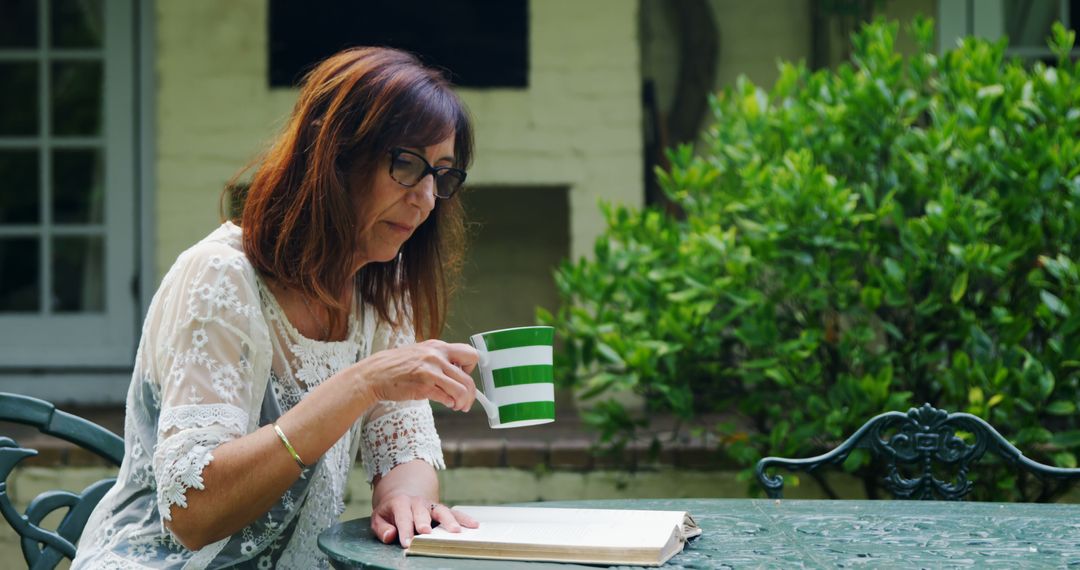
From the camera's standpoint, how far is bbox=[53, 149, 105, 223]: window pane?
5852mm

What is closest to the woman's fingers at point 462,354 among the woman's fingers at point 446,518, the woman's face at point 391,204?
the woman's fingers at point 446,518

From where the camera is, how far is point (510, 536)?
1689mm

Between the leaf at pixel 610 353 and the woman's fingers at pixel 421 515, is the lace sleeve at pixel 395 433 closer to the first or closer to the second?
the woman's fingers at pixel 421 515

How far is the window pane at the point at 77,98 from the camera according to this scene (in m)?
5.85

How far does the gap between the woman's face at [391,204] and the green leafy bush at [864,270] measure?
5.50ft

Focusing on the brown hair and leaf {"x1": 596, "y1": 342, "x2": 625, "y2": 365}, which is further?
leaf {"x1": 596, "y1": 342, "x2": 625, "y2": 365}

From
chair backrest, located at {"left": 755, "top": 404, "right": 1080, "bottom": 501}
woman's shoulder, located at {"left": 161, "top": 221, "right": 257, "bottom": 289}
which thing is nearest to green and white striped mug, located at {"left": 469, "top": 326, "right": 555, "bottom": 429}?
woman's shoulder, located at {"left": 161, "top": 221, "right": 257, "bottom": 289}

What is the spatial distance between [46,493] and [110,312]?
141 inches

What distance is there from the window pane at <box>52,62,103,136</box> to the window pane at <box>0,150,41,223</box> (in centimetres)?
24

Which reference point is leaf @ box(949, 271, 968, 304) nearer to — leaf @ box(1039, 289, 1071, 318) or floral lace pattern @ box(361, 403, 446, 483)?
leaf @ box(1039, 289, 1071, 318)

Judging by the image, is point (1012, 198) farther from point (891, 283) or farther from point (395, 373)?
point (395, 373)

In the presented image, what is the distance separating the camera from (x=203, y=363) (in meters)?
1.83

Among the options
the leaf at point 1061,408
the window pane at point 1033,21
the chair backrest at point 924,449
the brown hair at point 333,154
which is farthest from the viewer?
the window pane at point 1033,21

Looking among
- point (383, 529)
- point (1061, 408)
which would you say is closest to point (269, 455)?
point (383, 529)
